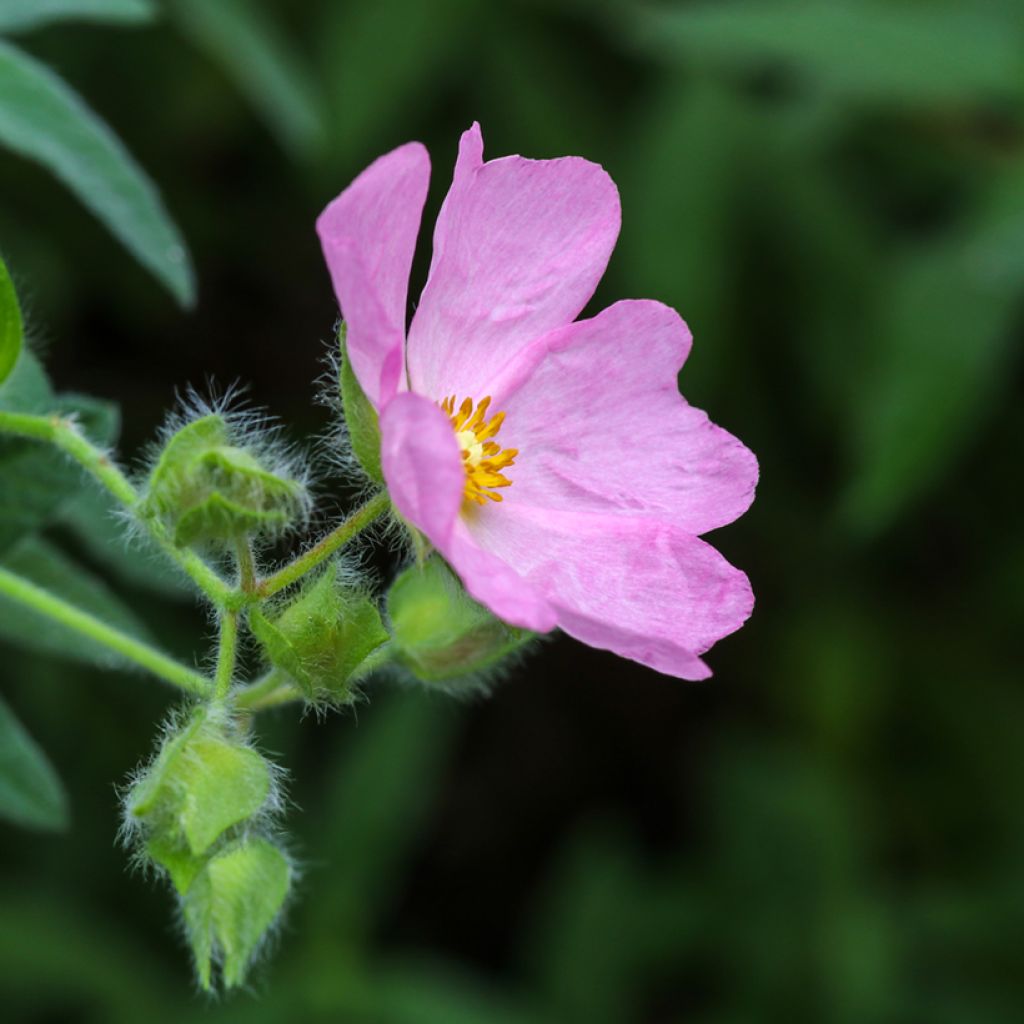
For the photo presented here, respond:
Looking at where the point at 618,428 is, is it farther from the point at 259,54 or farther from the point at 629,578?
the point at 259,54

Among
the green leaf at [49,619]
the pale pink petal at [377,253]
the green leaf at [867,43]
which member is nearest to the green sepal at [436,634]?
the pale pink petal at [377,253]

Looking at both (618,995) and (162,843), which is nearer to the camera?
(162,843)

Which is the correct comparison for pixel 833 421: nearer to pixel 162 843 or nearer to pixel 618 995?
pixel 618 995

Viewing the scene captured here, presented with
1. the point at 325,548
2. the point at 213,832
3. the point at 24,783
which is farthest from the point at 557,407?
the point at 24,783

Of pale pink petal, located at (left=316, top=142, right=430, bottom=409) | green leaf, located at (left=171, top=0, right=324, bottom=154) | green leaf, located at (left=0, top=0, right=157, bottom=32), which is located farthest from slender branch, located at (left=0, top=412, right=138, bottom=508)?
green leaf, located at (left=171, top=0, right=324, bottom=154)

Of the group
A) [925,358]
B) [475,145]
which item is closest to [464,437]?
[475,145]

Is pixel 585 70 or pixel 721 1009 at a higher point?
pixel 585 70
